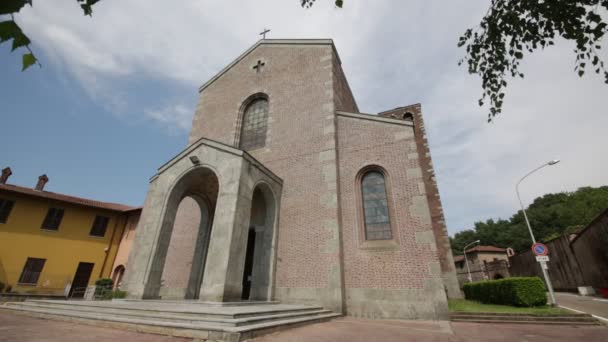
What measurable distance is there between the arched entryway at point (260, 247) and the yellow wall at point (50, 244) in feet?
54.0

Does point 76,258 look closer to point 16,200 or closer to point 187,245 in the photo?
point 16,200

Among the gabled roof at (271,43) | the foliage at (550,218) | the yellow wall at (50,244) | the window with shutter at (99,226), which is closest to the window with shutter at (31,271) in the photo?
the yellow wall at (50,244)

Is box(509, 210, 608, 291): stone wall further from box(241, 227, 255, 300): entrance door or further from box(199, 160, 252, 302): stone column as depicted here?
box(199, 160, 252, 302): stone column

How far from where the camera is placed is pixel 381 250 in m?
8.59

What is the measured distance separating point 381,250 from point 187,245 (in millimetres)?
8125

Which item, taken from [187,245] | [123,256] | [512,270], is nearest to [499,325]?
[187,245]

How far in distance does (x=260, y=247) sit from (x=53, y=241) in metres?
18.1

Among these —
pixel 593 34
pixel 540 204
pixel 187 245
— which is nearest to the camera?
pixel 593 34

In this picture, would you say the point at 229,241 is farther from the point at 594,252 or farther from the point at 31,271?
the point at 594,252

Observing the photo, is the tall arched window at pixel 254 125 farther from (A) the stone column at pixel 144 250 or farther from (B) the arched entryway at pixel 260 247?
(A) the stone column at pixel 144 250

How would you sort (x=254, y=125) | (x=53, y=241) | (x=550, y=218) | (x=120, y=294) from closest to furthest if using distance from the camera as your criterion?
(x=120, y=294), (x=254, y=125), (x=53, y=241), (x=550, y=218)

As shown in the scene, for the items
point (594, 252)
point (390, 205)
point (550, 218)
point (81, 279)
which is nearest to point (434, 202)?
point (390, 205)

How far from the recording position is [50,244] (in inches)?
715

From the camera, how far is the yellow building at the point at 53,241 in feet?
54.9
